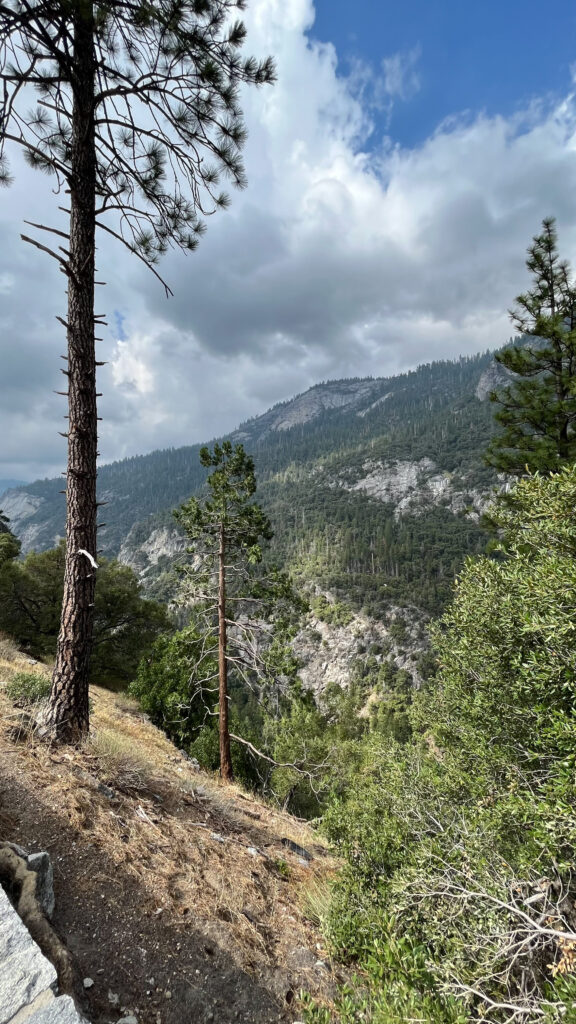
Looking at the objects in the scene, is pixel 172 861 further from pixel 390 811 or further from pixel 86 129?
pixel 86 129

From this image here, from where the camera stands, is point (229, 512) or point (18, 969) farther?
point (229, 512)

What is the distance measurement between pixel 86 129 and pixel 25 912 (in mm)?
8358

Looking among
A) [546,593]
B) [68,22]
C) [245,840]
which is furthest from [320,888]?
[68,22]

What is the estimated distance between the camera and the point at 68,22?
5129 millimetres

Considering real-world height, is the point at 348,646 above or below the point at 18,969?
below

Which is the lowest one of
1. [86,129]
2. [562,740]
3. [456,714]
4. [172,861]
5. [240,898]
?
[240,898]

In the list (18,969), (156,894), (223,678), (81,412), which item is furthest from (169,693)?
(18,969)

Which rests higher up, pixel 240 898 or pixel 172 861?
pixel 172 861

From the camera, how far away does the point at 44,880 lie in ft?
9.91

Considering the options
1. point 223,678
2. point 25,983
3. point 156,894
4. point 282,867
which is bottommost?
point 282,867

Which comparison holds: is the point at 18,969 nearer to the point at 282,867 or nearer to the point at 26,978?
the point at 26,978

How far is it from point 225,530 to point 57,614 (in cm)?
1572

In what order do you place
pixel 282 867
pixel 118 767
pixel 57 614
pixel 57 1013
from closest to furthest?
pixel 57 1013, pixel 282 867, pixel 118 767, pixel 57 614

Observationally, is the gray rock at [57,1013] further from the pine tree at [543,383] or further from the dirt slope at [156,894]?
the pine tree at [543,383]
